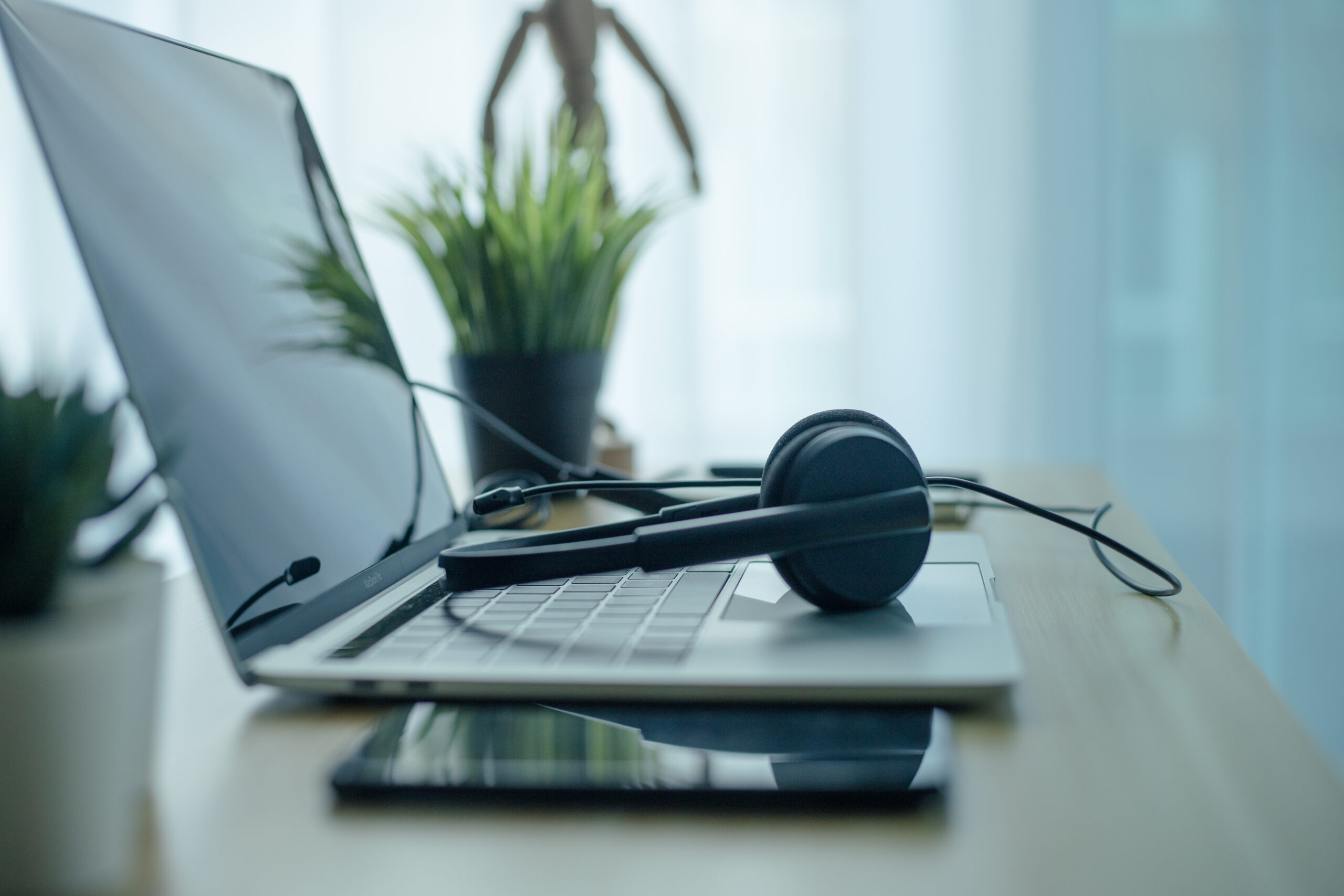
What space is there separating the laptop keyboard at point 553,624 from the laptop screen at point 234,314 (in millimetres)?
42

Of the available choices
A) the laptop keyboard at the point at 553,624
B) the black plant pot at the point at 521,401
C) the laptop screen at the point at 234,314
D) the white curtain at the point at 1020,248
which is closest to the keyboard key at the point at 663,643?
the laptop keyboard at the point at 553,624

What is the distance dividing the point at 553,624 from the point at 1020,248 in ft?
4.80

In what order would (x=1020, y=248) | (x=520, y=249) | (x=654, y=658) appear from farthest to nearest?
(x=1020, y=248) → (x=520, y=249) → (x=654, y=658)

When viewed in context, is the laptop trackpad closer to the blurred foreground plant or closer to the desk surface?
the desk surface

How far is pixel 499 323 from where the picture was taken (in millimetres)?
746

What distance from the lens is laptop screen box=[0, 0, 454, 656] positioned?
0.35 metres

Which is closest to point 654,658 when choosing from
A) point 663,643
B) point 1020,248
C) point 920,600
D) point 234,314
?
point 663,643

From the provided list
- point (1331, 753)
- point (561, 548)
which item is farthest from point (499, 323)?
point (1331, 753)

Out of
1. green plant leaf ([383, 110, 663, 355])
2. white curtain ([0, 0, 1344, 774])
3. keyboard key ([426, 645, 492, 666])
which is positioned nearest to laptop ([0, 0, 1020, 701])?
keyboard key ([426, 645, 492, 666])

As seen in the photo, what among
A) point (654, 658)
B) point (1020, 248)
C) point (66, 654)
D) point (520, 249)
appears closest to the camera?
point (66, 654)

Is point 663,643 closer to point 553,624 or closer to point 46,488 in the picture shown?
point 553,624

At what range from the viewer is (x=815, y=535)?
37 cm

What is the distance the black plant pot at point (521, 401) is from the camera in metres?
0.75

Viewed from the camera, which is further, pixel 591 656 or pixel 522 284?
pixel 522 284
